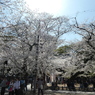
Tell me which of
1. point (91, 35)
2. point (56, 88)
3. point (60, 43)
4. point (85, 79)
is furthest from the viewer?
point (85, 79)

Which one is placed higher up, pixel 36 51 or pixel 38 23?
pixel 38 23

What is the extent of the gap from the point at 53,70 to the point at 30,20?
7762mm

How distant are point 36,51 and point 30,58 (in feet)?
3.63

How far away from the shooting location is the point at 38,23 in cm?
1914

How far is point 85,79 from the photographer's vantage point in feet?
85.4

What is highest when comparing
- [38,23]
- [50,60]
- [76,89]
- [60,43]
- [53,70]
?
[38,23]

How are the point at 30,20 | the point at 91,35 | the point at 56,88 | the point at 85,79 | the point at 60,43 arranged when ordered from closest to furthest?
the point at 91,35, the point at 30,20, the point at 56,88, the point at 60,43, the point at 85,79

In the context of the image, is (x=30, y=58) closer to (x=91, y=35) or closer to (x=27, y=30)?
(x=27, y=30)

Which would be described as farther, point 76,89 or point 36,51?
point 76,89

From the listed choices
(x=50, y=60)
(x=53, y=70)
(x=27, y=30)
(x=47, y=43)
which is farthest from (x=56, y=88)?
(x=27, y=30)

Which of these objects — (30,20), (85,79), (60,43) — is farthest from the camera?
(85,79)

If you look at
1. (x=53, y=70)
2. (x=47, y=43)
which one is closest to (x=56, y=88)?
(x=53, y=70)

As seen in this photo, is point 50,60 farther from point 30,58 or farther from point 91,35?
point 91,35

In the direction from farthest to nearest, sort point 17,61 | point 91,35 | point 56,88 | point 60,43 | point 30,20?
point 60,43
point 56,88
point 30,20
point 17,61
point 91,35
